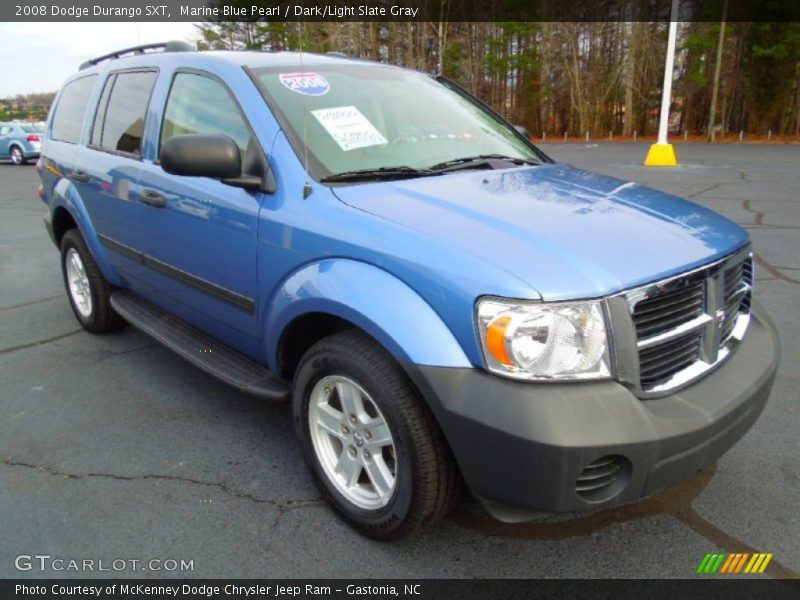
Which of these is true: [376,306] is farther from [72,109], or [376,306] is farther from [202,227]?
[72,109]

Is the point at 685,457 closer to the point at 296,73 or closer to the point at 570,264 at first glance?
the point at 570,264

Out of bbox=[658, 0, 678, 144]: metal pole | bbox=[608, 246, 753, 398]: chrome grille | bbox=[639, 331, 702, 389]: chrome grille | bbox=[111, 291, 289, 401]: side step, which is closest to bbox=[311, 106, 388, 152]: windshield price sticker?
bbox=[111, 291, 289, 401]: side step

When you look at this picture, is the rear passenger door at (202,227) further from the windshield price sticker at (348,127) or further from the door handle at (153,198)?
the windshield price sticker at (348,127)

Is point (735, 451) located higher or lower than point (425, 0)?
lower

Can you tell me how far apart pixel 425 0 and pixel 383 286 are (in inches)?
1403

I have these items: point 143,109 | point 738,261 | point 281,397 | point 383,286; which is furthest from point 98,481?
point 738,261

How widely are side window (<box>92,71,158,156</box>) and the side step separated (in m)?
0.97

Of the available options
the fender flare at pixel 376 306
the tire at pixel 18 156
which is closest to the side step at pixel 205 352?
the fender flare at pixel 376 306

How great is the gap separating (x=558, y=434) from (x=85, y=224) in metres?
3.66

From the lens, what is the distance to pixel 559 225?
2.18 metres

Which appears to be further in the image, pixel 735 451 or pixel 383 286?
pixel 735 451

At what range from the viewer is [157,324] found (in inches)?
142

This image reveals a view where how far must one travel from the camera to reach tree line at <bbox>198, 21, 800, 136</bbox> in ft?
106

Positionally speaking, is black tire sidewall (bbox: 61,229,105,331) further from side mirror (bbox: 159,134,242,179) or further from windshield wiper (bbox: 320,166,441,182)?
windshield wiper (bbox: 320,166,441,182)
